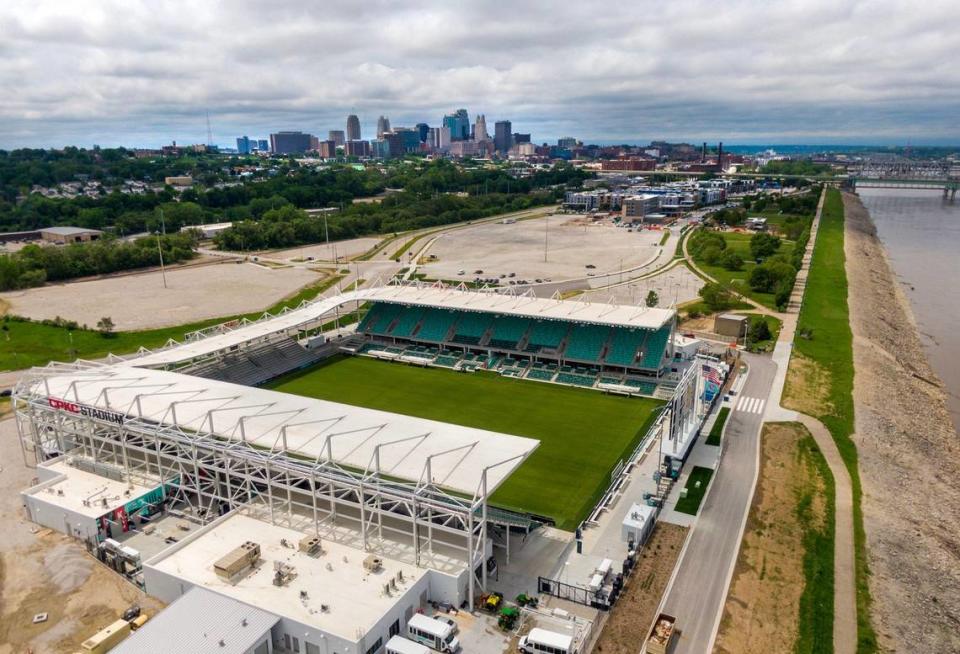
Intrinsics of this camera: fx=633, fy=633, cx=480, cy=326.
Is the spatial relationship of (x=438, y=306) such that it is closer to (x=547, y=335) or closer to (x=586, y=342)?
(x=547, y=335)

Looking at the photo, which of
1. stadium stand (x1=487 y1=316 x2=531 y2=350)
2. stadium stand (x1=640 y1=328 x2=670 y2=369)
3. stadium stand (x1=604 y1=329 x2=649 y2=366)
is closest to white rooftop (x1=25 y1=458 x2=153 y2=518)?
stadium stand (x1=487 y1=316 x2=531 y2=350)

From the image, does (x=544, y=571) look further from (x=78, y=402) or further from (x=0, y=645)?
(x=78, y=402)

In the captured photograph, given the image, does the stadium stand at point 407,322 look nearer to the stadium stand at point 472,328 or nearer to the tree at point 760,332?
the stadium stand at point 472,328

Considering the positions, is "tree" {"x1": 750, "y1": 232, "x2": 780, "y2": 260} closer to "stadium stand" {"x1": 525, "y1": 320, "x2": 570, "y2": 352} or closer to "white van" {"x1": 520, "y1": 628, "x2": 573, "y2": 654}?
"stadium stand" {"x1": 525, "y1": 320, "x2": 570, "y2": 352}

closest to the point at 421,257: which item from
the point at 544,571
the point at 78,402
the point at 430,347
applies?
the point at 430,347

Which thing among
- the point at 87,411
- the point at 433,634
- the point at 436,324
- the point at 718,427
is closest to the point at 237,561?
the point at 433,634

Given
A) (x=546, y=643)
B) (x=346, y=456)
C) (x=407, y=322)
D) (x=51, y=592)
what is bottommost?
(x=51, y=592)

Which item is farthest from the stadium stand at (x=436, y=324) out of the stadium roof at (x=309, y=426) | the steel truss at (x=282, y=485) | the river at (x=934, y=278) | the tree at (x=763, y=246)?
the tree at (x=763, y=246)
